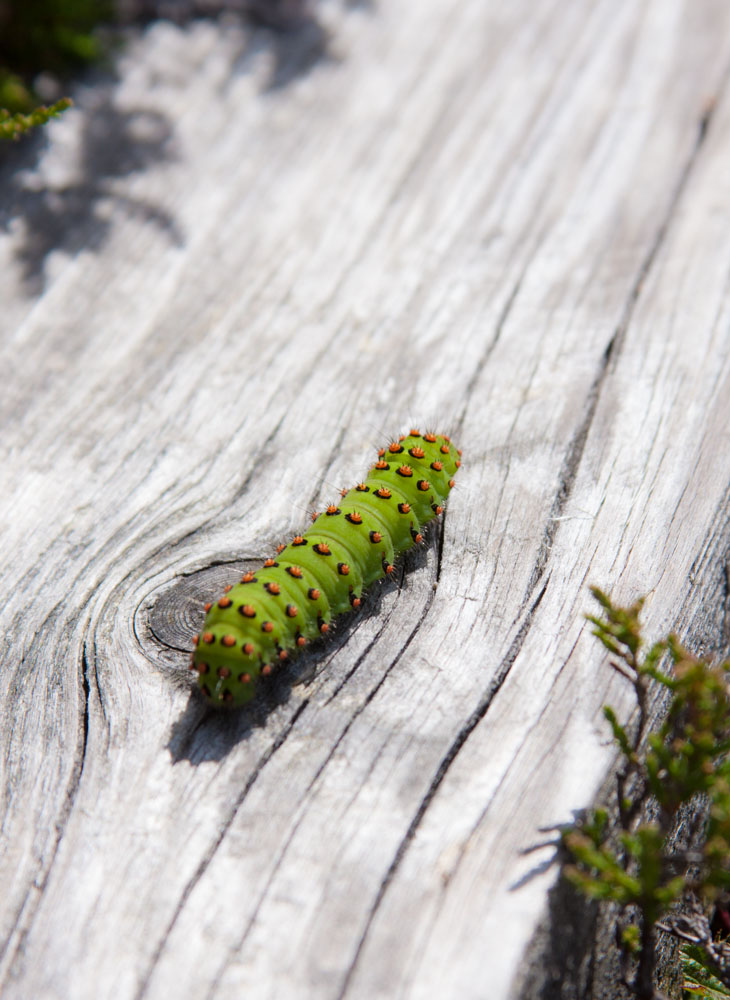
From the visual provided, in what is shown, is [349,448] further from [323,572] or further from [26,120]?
[26,120]

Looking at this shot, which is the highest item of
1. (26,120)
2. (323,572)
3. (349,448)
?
(26,120)

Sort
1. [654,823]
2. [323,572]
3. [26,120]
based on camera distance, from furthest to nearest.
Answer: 1. [26,120]
2. [323,572]
3. [654,823]

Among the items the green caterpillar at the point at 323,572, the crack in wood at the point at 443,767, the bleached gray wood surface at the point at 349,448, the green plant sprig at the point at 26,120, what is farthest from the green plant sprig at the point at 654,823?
the green plant sprig at the point at 26,120

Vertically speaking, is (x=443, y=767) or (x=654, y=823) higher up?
(x=654, y=823)

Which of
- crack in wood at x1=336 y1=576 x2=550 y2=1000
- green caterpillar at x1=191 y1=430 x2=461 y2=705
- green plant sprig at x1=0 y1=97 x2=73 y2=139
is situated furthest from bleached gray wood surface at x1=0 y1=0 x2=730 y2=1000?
green plant sprig at x1=0 y1=97 x2=73 y2=139

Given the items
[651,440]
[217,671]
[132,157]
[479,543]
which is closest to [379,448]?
[479,543]

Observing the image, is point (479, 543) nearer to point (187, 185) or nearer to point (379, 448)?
point (379, 448)

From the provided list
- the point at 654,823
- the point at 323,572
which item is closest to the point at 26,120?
the point at 323,572

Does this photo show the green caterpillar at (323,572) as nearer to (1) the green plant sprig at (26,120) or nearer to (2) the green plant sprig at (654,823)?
(2) the green plant sprig at (654,823)
